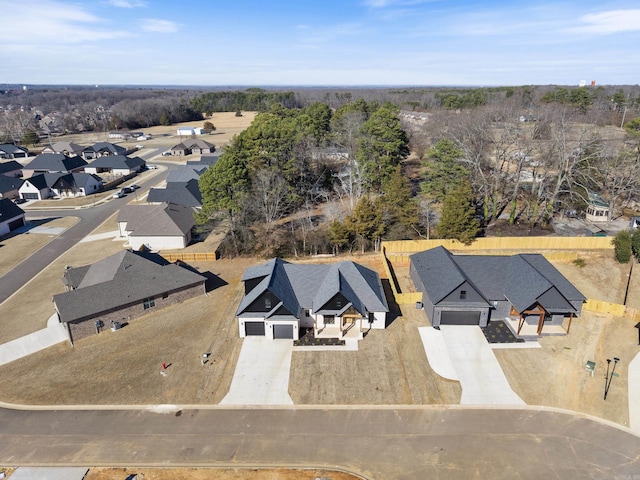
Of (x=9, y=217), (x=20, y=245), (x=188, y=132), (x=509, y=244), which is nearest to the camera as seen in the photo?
(x=509, y=244)

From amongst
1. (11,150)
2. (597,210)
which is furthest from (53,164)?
(597,210)

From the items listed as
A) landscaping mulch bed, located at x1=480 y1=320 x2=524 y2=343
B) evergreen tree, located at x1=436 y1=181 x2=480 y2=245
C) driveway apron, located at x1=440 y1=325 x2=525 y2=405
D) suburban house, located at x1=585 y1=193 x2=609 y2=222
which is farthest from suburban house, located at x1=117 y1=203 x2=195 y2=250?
suburban house, located at x1=585 y1=193 x2=609 y2=222

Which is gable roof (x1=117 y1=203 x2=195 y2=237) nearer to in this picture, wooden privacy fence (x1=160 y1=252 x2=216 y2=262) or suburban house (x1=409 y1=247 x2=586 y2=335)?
wooden privacy fence (x1=160 y1=252 x2=216 y2=262)

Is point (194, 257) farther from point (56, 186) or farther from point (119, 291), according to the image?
point (56, 186)

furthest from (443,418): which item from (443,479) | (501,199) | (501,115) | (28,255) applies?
(501,115)

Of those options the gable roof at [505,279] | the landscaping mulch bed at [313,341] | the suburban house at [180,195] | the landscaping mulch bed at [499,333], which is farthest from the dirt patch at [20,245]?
the landscaping mulch bed at [499,333]
